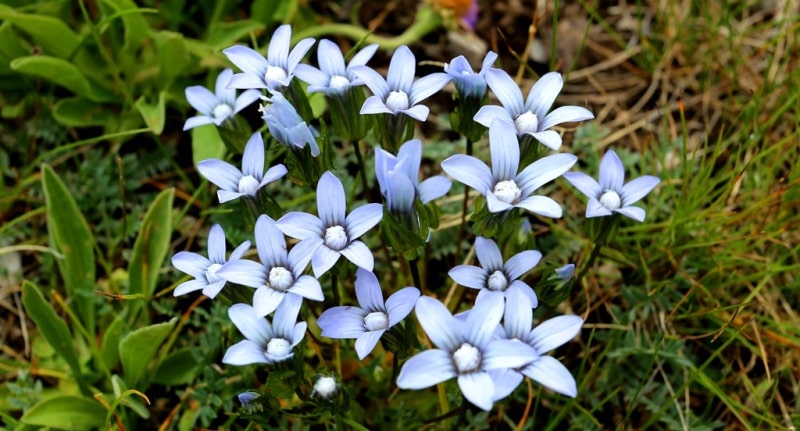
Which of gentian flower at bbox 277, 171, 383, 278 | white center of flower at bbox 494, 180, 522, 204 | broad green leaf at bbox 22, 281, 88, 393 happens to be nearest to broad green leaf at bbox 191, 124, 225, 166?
broad green leaf at bbox 22, 281, 88, 393

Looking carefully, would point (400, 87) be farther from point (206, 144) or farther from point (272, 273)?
point (206, 144)

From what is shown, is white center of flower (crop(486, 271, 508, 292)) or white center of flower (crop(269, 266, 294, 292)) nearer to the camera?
white center of flower (crop(269, 266, 294, 292))

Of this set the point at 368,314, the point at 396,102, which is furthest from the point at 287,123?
the point at 368,314

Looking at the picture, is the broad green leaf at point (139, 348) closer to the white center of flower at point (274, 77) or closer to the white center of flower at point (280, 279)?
the white center of flower at point (280, 279)

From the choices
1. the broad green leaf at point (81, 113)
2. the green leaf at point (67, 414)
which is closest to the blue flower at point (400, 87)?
the green leaf at point (67, 414)

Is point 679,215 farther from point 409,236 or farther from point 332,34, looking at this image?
point 332,34

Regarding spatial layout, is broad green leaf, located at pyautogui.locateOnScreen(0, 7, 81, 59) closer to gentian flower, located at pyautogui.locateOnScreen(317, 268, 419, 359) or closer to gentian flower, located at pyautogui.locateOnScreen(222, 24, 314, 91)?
gentian flower, located at pyautogui.locateOnScreen(222, 24, 314, 91)
